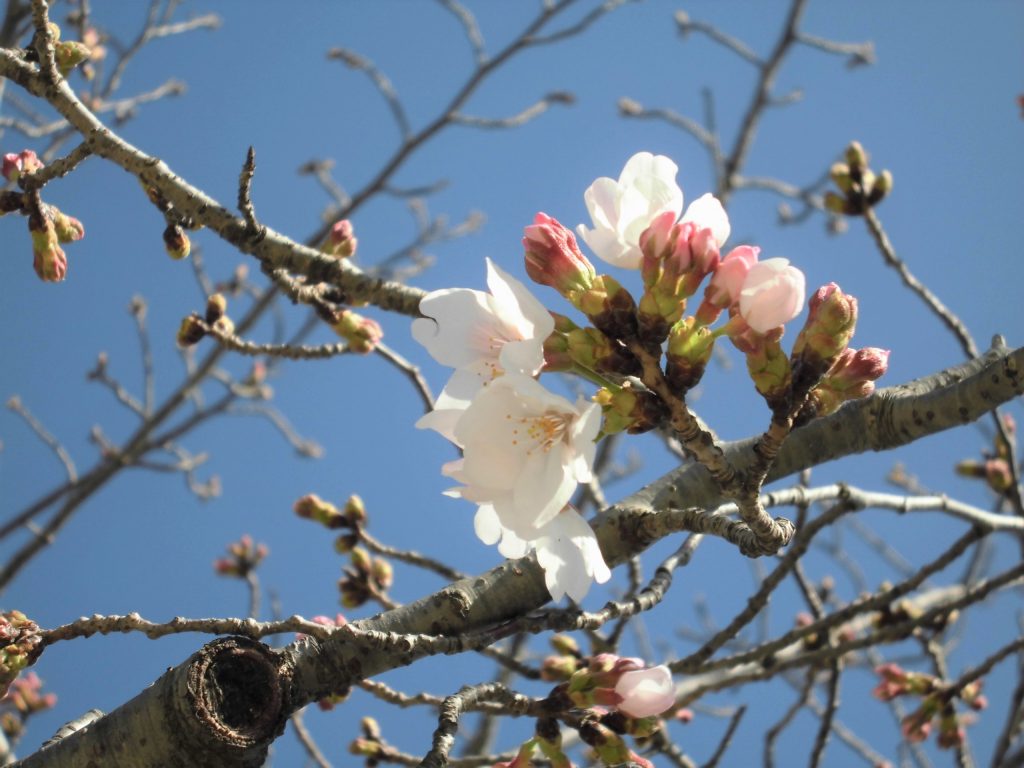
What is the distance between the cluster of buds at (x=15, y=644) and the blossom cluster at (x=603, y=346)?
764mm

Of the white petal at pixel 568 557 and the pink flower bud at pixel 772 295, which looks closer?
the pink flower bud at pixel 772 295

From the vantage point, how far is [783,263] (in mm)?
1227

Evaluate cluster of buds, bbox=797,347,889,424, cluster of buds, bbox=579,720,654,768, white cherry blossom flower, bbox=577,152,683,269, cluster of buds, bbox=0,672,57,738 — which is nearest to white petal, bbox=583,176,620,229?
white cherry blossom flower, bbox=577,152,683,269

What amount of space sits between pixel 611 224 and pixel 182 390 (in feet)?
11.7

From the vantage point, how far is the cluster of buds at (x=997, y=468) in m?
2.83

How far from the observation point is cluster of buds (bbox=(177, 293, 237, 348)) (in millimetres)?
2518

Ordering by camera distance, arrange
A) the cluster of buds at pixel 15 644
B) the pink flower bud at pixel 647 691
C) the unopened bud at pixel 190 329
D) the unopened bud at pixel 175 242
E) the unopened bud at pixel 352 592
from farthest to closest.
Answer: the unopened bud at pixel 352 592, the unopened bud at pixel 190 329, the unopened bud at pixel 175 242, the pink flower bud at pixel 647 691, the cluster of buds at pixel 15 644

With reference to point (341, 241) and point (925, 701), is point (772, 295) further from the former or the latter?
point (925, 701)

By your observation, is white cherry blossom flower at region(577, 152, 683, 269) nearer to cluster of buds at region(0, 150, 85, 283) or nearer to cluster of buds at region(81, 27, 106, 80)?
cluster of buds at region(0, 150, 85, 283)

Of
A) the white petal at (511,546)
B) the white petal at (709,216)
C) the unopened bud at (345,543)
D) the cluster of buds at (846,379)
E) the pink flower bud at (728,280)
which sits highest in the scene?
the unopened bud at (345,543)

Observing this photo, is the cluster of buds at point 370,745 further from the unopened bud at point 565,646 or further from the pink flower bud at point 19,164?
the pink flower bud at point 19,164

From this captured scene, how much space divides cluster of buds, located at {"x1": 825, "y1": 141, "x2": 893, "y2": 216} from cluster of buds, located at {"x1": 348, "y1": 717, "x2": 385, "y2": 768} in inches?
87.5

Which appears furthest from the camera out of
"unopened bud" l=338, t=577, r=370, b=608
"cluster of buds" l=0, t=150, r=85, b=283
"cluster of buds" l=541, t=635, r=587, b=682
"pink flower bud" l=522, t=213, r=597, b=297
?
"unopened bud" l=338, t=577, r=370, b=608

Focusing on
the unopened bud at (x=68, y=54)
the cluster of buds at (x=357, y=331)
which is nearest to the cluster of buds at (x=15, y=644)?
the cluster of buds at (x=357, y=331)
